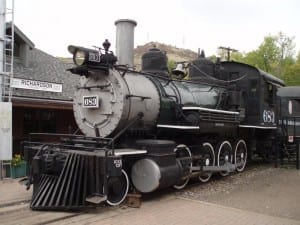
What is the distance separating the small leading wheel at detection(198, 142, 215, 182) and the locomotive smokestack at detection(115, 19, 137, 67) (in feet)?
8.96

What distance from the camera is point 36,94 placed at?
12.8m

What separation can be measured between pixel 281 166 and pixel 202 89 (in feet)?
16.0

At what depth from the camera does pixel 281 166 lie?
44.8 ft

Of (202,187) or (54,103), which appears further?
(54,103)

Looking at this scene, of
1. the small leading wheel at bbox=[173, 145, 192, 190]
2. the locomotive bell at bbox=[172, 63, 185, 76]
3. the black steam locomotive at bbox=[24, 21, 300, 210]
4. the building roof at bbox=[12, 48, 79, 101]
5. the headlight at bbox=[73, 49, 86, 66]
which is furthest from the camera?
the building roof at bbox=[12, 48, 79, 101]

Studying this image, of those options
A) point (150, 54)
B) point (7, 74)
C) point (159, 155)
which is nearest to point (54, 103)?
point (7, 74)

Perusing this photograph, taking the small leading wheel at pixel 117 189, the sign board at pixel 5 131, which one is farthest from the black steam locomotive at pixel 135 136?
the sign board at pixel 5 131

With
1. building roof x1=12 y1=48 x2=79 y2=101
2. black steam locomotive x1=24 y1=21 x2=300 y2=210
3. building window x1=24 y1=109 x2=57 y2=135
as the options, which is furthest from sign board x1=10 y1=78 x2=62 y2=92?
black steam locomotive x1=24 y1=21 x2=300 y2=210

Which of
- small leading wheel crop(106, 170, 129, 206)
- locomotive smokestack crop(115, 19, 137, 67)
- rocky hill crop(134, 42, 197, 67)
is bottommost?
small leading wheel crop(106, 170, 129, 206)

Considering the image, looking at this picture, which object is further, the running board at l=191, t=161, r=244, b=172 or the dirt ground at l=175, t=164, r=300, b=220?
the running board at l=191, t=161, r=244, b=172

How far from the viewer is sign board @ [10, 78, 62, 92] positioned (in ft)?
39.2

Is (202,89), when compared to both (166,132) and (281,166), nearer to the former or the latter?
(166,132)

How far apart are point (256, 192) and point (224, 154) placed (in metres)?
2.18

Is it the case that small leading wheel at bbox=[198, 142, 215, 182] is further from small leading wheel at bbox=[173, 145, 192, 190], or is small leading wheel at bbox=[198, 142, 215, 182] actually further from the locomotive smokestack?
the locomotive smokestack
